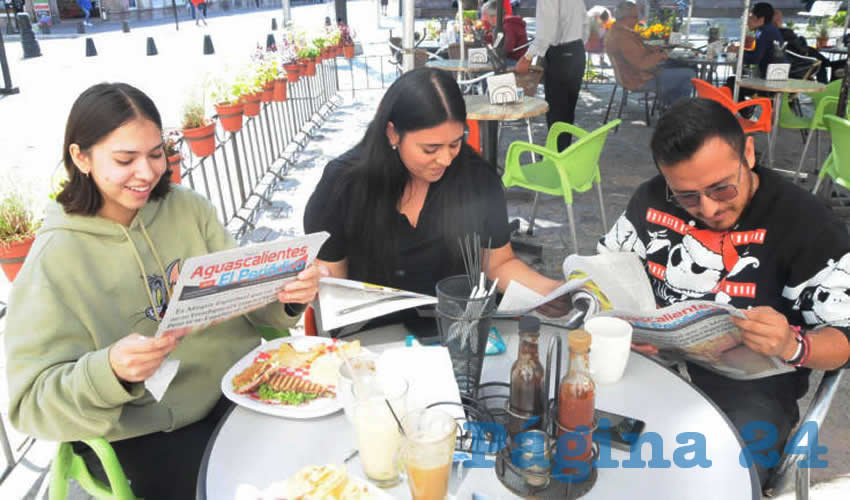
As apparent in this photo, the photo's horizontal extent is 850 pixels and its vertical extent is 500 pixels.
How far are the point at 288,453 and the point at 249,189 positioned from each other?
462 cm

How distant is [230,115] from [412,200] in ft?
9.14

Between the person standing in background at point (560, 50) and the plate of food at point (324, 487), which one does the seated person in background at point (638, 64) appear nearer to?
the person standing in background at point (560, 50)

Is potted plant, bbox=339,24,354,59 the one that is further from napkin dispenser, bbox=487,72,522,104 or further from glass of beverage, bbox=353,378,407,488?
glass of beverage, bbox=353,378,407,488

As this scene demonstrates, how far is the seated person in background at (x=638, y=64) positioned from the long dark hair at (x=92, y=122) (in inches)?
273

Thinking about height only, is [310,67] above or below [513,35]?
below

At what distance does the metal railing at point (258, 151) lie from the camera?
4762 millimetres

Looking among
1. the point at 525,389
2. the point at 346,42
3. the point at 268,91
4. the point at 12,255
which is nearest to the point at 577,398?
the point at 525,389

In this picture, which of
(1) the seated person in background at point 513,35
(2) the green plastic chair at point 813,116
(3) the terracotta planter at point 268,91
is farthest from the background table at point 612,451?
(1) the seated person in background at point 513,35

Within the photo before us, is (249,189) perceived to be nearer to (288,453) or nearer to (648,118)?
(288,453)

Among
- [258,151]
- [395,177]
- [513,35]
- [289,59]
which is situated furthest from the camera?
[513,35]

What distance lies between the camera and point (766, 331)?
1.41 metres

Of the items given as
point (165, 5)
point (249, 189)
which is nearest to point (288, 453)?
point (249, 189)

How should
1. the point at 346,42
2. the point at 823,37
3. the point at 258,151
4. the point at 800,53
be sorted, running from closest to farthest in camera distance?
1. the point at 258,151
2. the point at 800,53
3. the point at 823,37
4. the point at 346,42

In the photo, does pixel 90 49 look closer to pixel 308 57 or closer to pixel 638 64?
pixel 308 57
